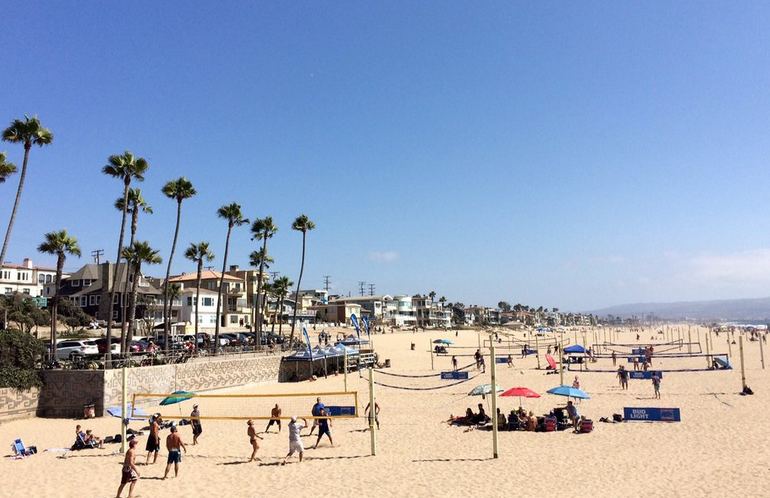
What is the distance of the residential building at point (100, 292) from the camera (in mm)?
57188

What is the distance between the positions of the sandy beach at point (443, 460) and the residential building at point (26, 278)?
58.1 metres

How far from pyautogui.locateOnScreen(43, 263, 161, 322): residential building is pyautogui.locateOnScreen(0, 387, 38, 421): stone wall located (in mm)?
32492

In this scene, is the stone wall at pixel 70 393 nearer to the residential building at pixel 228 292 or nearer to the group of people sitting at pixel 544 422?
the group of people sitting at pixel 544 422

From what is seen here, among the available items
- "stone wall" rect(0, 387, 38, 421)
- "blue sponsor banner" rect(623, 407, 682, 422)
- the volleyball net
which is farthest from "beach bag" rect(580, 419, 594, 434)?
"stone wall" rect(0, 387, 38, 421)

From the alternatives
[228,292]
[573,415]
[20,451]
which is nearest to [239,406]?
[20,451]

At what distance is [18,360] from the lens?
23.3 metres

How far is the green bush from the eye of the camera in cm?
2266

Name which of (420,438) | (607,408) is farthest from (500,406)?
(420,438)

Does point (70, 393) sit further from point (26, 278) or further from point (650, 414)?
point (26, 278)

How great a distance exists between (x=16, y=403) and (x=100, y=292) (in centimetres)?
4051

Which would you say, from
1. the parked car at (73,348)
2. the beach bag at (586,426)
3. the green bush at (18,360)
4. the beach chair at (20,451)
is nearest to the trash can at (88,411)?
the green bush at (18,360)

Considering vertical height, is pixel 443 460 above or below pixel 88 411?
above

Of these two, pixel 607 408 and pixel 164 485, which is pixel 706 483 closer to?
pixel 607 408

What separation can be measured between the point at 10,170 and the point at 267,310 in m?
62.6
